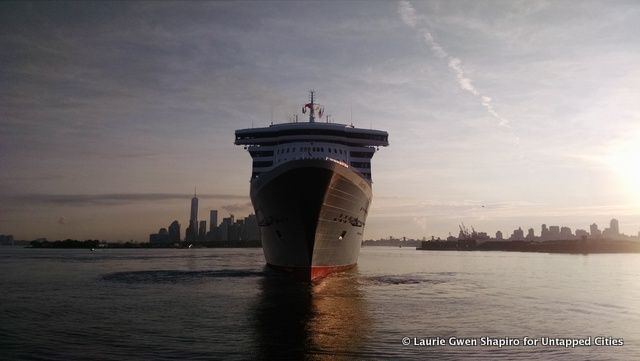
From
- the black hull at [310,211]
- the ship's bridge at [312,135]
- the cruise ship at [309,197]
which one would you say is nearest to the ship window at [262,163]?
the cruise ship at [309,197]

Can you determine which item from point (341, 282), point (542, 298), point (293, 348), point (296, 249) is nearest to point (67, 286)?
point (296, 249)

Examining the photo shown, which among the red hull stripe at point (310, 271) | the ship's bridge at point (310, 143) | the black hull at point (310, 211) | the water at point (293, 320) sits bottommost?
the water at point (293, 320)

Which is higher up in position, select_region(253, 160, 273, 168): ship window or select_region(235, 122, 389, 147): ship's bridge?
select_region(235, 122, 389, 147): ship's bridge

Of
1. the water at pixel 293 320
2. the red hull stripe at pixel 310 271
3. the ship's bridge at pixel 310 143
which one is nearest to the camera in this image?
the water at pixel 293 320

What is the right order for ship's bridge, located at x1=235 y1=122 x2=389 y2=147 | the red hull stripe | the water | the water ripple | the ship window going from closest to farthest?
the water < the red hull stripe < the water ripple < ship's bridge, located at x1=235 y1=122 x2=389 y2=147 < the ship window

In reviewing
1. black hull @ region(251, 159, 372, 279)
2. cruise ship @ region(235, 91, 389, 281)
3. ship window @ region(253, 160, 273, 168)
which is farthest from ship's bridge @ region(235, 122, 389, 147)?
black hull @ region(251, 159, 372, 279)

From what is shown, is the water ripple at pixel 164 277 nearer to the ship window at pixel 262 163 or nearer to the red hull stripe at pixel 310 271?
the red hull stripe at pixel 310 271

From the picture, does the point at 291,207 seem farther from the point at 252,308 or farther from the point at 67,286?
the point at 67,286

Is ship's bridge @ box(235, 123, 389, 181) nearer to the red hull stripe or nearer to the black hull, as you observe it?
the black hull

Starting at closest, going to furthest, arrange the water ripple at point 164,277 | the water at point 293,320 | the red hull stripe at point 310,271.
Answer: the water at point 293,320 → the red hull stripe at point 310,271 → the water ripple at point 164,277
